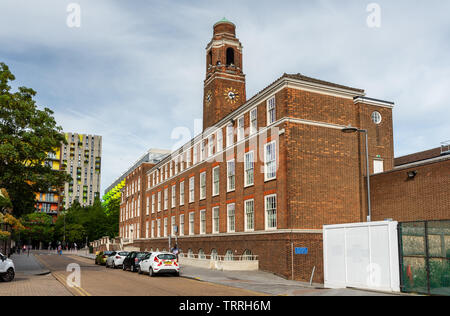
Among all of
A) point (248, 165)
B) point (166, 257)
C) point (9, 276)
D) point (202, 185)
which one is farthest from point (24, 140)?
point (202, 185)

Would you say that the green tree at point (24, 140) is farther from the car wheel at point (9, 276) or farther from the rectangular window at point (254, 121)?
the rectangular window at point (254, 121)

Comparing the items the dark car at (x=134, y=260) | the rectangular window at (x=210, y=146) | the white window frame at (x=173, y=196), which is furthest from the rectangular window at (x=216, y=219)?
the white window frame at (x=173, y=196)

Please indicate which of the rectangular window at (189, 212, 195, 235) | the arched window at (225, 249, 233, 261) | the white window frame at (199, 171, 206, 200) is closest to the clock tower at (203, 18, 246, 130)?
the white window frame at (199, 171, 206, 200)

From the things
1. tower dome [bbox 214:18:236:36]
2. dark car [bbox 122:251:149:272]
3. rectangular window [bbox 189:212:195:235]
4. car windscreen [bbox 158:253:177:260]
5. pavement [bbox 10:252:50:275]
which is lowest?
pavement [bbox 10:252:50:275]

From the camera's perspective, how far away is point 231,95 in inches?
1724

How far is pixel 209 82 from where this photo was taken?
44.8 meters

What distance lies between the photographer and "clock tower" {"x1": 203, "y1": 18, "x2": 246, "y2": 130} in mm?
43219

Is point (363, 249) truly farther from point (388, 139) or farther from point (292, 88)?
point (388, 139)

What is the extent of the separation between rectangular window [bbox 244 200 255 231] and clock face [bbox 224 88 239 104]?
14.6 m

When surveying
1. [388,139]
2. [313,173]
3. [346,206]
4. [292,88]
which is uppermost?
[292,88]

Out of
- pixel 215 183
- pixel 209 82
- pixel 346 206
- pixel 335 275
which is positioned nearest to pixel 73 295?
pixel 335 275

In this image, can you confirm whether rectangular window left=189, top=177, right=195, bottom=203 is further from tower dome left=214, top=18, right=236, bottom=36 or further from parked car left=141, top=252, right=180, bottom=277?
parked car left=141, top=252, right=180, bottom=277

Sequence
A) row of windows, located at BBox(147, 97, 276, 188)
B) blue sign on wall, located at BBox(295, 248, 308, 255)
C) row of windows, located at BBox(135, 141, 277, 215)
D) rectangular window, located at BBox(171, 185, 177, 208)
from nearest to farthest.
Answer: blue sign on wall, located at BBox(295, 248, 308, 255) < row of windows, located at BBox(135, 141, 277, 215) < row of windows, located at BBox(147, 97, 276, 188) < rectangular window, located at BBox(171, 185, 177, 208)
